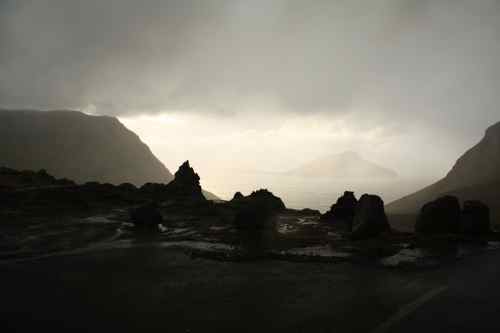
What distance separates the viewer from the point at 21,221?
1257 inches

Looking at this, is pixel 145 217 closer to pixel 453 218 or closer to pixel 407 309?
pixel 407 309

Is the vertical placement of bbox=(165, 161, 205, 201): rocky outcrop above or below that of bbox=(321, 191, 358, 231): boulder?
above

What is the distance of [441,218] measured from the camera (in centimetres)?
2855

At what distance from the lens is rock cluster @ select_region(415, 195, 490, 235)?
91.4 ft

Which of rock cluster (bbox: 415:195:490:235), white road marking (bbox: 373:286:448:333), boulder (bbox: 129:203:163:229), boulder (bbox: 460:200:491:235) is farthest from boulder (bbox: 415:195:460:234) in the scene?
boulder (bbox: 129:203:163:229)

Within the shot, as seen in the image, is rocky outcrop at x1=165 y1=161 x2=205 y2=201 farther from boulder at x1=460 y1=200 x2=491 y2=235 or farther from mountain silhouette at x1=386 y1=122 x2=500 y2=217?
mountain silhouette at x1=386 y1=122 x2=500 y2=217

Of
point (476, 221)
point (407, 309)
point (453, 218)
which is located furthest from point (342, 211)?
point (407, 309)

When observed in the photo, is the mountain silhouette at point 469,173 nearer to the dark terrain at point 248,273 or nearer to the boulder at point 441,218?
the boulder at point 441,218

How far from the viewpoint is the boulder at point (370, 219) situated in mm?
25891

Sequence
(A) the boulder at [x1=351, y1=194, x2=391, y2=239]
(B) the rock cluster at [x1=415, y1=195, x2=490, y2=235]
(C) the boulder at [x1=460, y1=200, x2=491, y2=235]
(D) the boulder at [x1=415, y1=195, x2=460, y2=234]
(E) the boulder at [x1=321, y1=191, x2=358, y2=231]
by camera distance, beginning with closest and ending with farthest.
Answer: (A) the boulder at [x1=351, y1=194, x2=391, y2=239], (C) the boulder at [x1=460, y1=200, x2=491, y2=235], (B) the rock cluster at [x1=415, y1=195, x2=490, y2=235], (D) the boulder at [x1=415, y1=195, x2=460, y2=234], (E) the boulder at [x1=321, y1=191, x2=358, y2=231]

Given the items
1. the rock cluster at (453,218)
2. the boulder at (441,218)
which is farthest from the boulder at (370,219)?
the rock cluster at (453,218)

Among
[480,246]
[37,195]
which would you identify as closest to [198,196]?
[37,195]

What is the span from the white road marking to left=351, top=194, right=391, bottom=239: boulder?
11.5 metres

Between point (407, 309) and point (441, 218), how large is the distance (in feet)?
65.6
